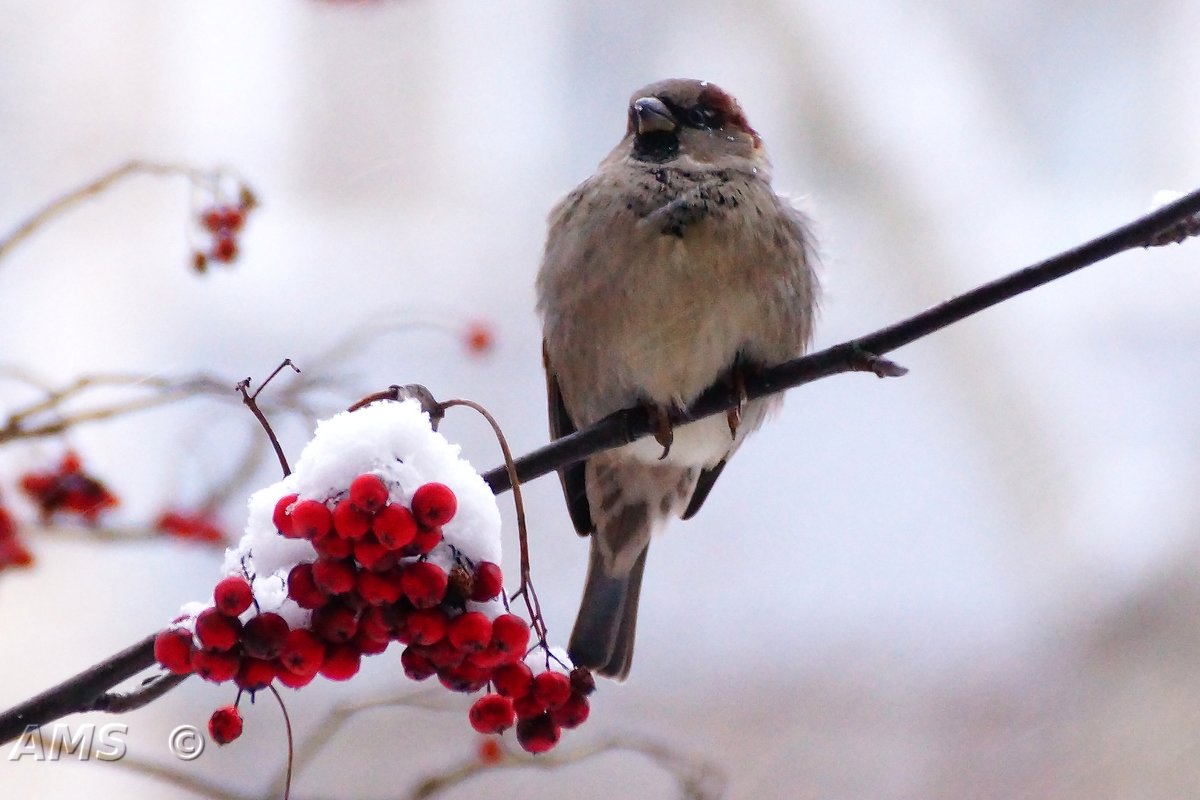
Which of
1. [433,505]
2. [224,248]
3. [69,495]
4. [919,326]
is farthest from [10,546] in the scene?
[919,326]

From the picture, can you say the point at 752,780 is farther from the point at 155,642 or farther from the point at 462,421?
the point at 155,642

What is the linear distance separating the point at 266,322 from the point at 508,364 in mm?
428

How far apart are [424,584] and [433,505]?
0.03 m

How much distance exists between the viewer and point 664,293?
3.26 ft

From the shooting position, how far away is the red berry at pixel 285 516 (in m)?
Result: 0.49

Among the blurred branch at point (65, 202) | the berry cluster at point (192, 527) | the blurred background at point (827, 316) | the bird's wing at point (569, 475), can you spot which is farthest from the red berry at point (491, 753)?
the blurred background at point (827, 316)

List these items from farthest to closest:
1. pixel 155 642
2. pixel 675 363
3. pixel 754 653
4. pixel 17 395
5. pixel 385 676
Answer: pixel 754 653
pixel 385 676
pixel 17 395
pixel 675 363
pixel 155 642

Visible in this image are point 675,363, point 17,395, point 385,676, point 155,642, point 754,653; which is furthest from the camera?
point 754,653

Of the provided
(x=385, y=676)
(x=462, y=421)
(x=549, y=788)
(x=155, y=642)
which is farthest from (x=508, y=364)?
(x=155, y=642)

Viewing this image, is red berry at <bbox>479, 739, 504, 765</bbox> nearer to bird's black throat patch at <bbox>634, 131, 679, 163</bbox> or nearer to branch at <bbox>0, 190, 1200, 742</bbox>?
branch at <bbox>0, 190, 1200, 742</bbox>

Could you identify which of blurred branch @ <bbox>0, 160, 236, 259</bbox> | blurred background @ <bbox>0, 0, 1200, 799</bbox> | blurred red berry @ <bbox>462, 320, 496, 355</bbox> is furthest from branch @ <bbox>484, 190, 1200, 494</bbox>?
blurred background @ <bbox>0, 0, 1200, 799</bbox>

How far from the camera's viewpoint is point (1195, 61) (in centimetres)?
193

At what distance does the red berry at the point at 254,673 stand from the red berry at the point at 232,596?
28 mm

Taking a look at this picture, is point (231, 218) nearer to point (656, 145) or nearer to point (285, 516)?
point (656, 145)
